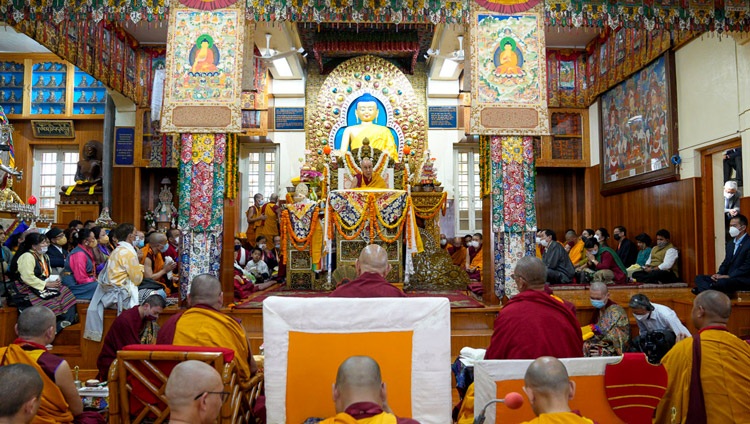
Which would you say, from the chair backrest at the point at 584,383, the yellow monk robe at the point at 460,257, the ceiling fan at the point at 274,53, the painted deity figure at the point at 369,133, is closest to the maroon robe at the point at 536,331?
the chair backrest at the point at 584,383

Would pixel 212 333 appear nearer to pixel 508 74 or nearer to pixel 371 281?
pixel 371 281

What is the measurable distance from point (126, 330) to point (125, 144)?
27.2ft

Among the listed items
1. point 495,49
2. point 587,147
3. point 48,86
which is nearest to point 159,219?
point 48,86

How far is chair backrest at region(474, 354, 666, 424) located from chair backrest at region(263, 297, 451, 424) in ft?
0.78

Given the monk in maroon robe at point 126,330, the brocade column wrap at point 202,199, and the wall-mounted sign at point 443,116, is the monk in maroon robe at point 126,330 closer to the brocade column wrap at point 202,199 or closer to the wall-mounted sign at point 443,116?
the brocade column wrap at point 202,199

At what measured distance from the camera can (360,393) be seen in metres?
2.00

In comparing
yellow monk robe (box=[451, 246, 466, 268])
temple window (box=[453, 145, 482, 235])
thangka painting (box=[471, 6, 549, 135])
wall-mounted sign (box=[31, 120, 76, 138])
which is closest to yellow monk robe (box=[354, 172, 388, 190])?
thangka painting (box=[471, 6, 549, 135])

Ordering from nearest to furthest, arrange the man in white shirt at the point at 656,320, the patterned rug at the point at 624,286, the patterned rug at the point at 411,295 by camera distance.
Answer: the man in white shirt at the point at 656,320 → the patterned rug at the point at 411,295 → the patterned rug at the point at 624,286

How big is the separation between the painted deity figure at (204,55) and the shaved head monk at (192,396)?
16.2 feet

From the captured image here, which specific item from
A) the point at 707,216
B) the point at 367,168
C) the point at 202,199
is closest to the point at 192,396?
the point at 202,199

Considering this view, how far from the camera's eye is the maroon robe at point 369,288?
352cm

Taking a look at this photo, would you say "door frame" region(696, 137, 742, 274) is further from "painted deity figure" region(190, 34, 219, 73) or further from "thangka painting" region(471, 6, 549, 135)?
"painted deity figure" region(190, 34, 219, 73)

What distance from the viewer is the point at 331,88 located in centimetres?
1231

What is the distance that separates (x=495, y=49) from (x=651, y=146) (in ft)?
14.3
